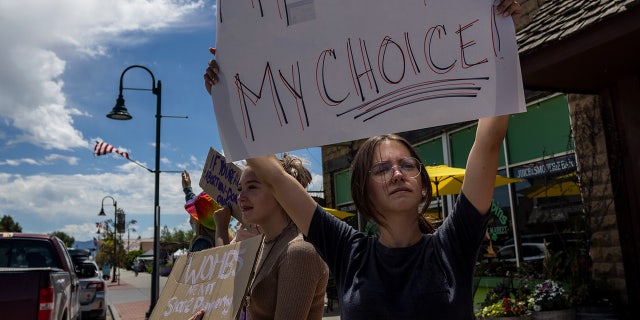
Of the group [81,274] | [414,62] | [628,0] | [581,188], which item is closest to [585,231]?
[581,188]

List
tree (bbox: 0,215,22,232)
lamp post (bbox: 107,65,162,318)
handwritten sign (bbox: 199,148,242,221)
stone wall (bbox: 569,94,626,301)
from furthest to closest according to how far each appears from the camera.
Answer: tree (bbox: 0,215,22,232) < lamp post (bbox: 107,65,162,318) < stone wall (bbox: 569,94,626,301) < handwritten sign (bbox: 199,148,242,221)

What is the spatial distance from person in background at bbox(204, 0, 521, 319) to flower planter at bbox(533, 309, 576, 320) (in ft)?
15.6

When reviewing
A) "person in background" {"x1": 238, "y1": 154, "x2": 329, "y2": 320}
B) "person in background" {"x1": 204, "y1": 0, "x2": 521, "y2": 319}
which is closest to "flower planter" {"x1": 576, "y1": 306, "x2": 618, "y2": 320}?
"person in background" {"x1": 238, "y1": 154, "x2": 329, "y2": 320}

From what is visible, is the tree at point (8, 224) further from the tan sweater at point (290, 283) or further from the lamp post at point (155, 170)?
the tan sweater at point (290, 283)

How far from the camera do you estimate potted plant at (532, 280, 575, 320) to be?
225 inches

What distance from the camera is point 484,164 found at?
1565mm

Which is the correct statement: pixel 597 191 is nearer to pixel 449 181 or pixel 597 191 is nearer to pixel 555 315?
pixel 555 315

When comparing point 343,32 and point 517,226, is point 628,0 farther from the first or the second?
point 517,226

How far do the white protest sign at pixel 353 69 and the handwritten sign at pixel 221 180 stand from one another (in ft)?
5.06

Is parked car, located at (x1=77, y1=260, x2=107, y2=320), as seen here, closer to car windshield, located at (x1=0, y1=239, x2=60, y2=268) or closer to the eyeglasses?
car windshield, located at (x1=0, y1=239, x2=60, y2=268)

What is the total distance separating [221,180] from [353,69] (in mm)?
2001

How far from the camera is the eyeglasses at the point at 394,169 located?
1689 millimetres

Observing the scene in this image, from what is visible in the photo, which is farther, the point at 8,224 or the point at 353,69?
the point at 8,224

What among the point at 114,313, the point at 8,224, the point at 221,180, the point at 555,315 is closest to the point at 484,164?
the point at 221,180
